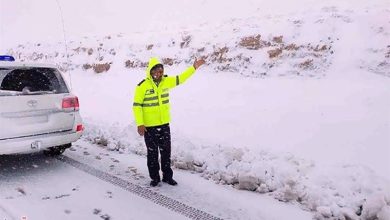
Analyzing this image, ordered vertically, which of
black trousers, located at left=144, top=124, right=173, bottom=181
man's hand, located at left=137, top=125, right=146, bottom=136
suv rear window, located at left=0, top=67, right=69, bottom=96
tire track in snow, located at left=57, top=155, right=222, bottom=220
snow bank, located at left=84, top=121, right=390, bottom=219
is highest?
suv rear window, located at left=0, top=67, right=69, bottom=96

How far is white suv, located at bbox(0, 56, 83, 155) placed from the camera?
5633 mm

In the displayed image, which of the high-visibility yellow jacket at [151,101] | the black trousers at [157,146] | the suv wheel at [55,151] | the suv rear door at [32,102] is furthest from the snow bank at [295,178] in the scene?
the suv rear door at [32,102]

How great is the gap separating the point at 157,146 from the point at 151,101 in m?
0.67

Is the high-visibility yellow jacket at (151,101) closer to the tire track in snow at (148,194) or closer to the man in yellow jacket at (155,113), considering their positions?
the man in yellow jacket at (155,113)

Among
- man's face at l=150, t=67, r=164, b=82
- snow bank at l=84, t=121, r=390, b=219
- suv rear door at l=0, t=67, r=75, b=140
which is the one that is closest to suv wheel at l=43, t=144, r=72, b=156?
suv rear door at l=0, t=67, r=75, b=140

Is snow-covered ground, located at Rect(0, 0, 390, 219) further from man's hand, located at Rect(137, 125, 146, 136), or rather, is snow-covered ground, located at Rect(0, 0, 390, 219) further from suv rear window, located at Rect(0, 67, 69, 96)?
suv rear window, located at Rect(0, 67, 69, 96)

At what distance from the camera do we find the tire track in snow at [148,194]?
185 inches

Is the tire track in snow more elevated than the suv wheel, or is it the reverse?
the suv wheel

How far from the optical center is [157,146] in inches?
227

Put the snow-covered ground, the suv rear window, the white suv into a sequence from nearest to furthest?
the snow-covered ground, the white suv, the suv rear window

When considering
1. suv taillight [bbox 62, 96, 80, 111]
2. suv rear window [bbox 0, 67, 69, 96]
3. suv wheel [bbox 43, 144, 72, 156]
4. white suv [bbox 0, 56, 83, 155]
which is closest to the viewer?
white suv [bbox 0, 56, 83, 155]

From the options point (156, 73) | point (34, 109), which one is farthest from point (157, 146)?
point (34, 109)

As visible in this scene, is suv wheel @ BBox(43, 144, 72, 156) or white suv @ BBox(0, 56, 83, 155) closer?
white suv @ BBox(0, 56, 83, 155)

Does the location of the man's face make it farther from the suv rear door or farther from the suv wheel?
the suv wheel
